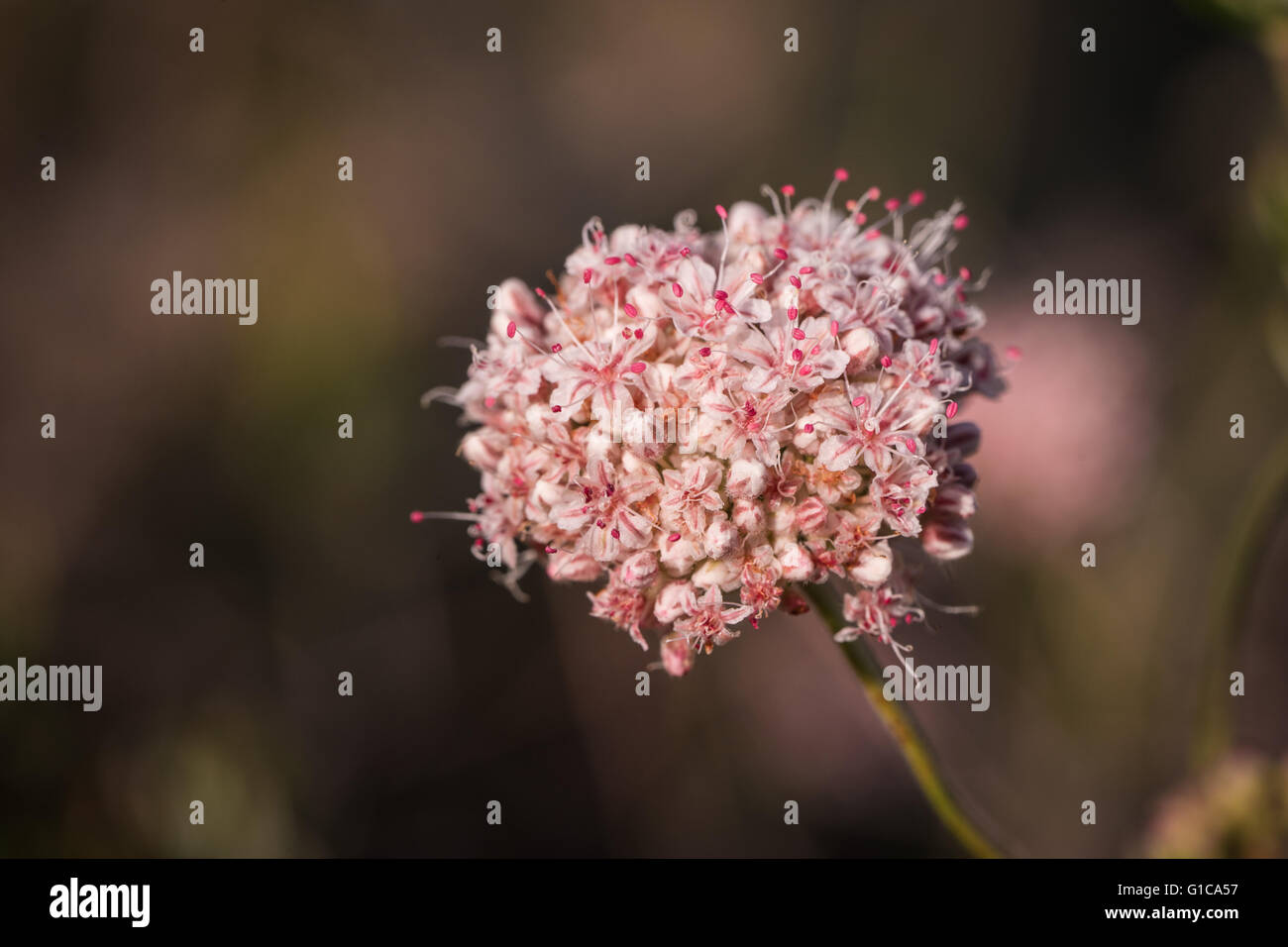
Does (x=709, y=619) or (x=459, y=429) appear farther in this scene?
(x=459, y=429)

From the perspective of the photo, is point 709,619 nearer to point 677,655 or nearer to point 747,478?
point 677,655

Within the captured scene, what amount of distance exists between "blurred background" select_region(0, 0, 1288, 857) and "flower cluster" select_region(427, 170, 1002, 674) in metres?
2.86

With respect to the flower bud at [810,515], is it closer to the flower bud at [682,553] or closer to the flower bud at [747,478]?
the flower bud at [747,478]

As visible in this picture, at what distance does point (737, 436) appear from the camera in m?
2.76

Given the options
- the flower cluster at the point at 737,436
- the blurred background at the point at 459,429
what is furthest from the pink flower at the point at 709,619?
the blurred background at the point at 459,429

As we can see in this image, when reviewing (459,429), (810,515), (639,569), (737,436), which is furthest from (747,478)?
(459,429)

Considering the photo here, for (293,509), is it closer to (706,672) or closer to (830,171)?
(706,672)

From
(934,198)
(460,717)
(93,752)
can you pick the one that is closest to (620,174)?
Answer: (934,198)

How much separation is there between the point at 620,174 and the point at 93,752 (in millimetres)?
5408

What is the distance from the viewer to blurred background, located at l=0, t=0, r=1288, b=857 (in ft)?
18.3

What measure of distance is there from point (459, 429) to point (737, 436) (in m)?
4.54

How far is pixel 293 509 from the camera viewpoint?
6.35m

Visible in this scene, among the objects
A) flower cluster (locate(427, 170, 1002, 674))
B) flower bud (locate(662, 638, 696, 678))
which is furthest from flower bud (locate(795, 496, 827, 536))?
flower bud (locate(662, 638, 696, 678))

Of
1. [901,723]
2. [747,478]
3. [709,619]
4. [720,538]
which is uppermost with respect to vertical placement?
[747,478]
